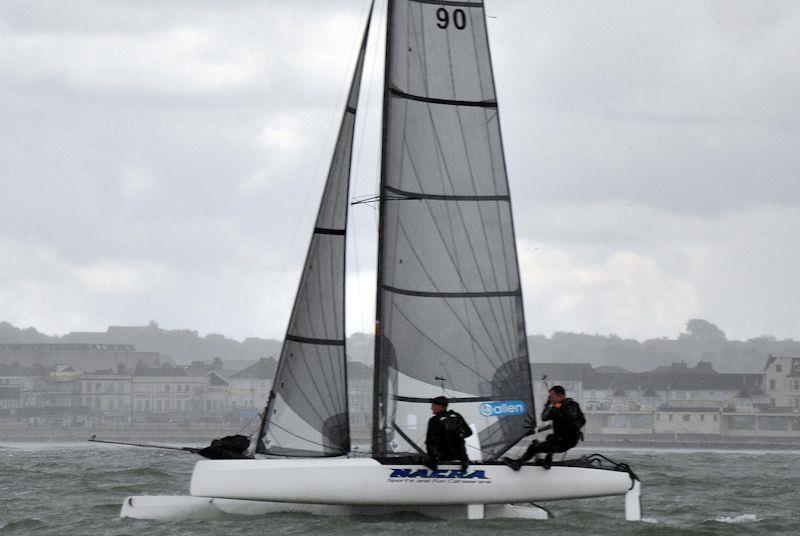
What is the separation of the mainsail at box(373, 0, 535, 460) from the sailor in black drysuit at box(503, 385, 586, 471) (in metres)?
1.05

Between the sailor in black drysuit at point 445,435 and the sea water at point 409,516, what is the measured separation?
0.74 metres

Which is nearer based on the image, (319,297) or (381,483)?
(381,483)

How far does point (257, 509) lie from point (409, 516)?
189 centimetres

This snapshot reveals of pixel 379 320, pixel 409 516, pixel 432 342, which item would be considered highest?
pixel 379 320

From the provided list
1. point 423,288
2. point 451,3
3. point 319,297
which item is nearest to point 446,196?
point 423,288

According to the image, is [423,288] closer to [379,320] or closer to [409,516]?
[379,320]

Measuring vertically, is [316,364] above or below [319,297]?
below

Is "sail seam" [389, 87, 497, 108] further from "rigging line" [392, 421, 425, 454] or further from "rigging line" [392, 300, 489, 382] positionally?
"rigging line" [392, 421, 425, 454]

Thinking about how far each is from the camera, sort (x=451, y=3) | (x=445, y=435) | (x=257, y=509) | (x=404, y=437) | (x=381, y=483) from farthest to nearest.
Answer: (x=451, y=3) → (x=404, y=437) → (x=257, y=509) → (x=445, y=435) → (x=381, y=483)

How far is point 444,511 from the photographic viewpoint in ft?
53.8

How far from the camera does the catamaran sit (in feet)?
56.2

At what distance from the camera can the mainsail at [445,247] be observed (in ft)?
56.3

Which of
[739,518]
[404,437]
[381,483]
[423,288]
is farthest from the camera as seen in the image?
[739,518]

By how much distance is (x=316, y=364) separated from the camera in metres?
17.4
